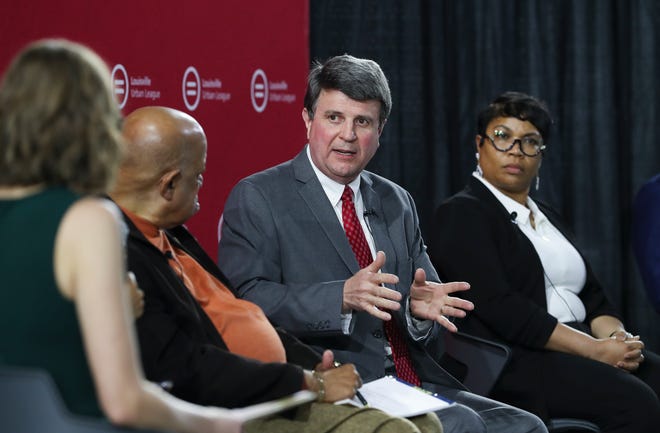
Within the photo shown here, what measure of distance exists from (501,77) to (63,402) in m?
3.91

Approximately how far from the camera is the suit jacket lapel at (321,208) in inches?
121

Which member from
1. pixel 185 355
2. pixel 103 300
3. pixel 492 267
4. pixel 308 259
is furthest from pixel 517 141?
pixel 103 300

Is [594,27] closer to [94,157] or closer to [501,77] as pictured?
[501,77]

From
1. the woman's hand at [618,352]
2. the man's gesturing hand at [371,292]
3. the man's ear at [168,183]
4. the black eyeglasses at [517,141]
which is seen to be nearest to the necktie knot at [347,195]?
the man's gesturing hand at [371,292]

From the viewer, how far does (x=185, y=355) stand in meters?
2.25

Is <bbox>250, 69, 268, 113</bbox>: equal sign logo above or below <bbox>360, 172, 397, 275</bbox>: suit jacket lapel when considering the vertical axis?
above

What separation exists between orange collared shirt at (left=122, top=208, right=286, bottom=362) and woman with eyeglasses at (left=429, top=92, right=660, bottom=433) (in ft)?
4.12

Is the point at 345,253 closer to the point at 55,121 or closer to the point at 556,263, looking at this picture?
the point at 556,263

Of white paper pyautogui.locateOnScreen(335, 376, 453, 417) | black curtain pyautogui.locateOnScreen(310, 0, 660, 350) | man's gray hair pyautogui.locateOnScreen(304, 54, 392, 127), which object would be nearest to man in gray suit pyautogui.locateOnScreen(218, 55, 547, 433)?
man's gray hair pyautogui.locateOnScreen(304, 54, 392, 127)

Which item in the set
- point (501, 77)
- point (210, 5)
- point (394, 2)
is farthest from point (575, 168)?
point (210, 5)

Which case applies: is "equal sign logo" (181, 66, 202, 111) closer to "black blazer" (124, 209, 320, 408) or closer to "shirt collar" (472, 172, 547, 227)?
"shirt collar" (472, 172, 547, 227)

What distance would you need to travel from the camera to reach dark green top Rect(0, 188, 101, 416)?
153 cm

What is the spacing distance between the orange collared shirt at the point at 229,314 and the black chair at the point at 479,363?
3.57 ft

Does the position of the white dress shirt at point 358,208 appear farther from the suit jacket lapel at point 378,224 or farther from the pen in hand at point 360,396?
the pen in hand at point 360,396
